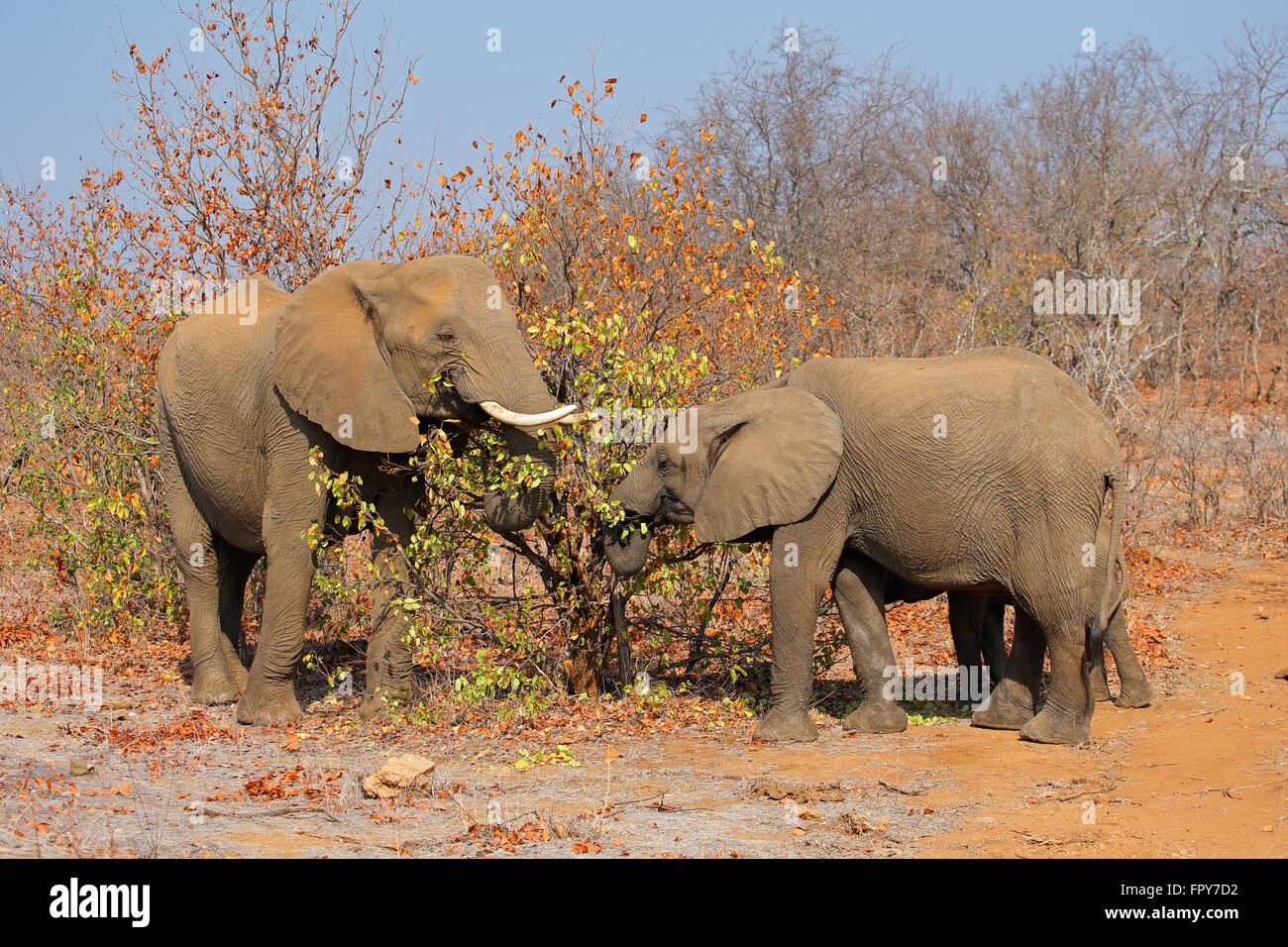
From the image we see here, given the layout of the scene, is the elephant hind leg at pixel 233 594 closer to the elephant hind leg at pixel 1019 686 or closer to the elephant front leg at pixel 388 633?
the elephant front leg at pixel 388 633

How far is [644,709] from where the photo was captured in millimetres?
9281

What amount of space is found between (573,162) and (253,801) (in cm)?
510

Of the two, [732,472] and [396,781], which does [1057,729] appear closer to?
[732,472]

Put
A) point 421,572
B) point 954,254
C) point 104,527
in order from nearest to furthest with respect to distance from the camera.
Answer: point 421,572, point 104,527, point 954,254

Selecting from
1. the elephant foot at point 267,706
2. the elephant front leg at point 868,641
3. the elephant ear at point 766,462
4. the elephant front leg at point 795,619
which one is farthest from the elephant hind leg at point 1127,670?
the elephant foot at point 267,706

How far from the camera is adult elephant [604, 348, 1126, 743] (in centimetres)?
823

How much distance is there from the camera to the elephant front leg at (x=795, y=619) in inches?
340

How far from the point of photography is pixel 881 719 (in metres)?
8.80

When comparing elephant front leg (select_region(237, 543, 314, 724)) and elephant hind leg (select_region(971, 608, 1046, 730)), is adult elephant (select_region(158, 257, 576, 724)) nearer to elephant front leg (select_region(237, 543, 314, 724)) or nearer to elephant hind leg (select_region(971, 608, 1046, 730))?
elephant front leg (select_region(237, 543, 314, 724))

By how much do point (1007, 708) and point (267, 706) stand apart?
4.85m

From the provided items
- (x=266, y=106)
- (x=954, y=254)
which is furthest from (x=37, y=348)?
(x=954, y=254)

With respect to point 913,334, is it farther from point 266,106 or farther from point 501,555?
point 266,106

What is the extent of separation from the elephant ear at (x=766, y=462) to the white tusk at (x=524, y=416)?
3.82 ft

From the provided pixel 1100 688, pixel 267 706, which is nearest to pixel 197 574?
pixel 267 706
